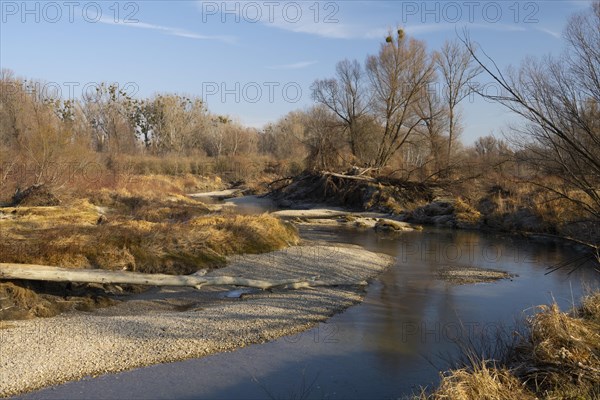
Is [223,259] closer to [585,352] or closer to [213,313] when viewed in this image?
[213,313]

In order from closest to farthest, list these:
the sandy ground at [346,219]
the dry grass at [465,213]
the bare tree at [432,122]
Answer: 1. the sandy ground at [346,219]
2. the dry grass at [465,213]
3. the bare tree at [432,122]

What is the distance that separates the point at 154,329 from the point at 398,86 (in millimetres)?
35757

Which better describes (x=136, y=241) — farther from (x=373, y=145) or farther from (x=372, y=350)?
(x=373, y=145)

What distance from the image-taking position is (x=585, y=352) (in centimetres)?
701

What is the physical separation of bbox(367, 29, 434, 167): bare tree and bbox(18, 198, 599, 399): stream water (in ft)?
85.5

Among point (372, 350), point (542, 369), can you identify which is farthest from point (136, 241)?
point (542, 369)

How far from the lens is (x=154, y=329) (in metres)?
9.27

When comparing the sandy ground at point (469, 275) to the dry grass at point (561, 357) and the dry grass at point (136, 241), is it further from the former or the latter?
the dry grass at point (561, 357)

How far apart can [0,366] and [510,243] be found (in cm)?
2085

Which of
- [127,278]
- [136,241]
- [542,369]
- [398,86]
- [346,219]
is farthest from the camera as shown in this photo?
[398,86]

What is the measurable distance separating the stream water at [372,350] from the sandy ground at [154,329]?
1.12 ft

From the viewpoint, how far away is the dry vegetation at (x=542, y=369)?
5.93 meters

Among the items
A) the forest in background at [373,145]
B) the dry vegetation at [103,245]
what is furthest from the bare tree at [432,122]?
the dry vegetation at [103,245]

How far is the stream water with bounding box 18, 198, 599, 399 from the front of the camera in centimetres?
720
